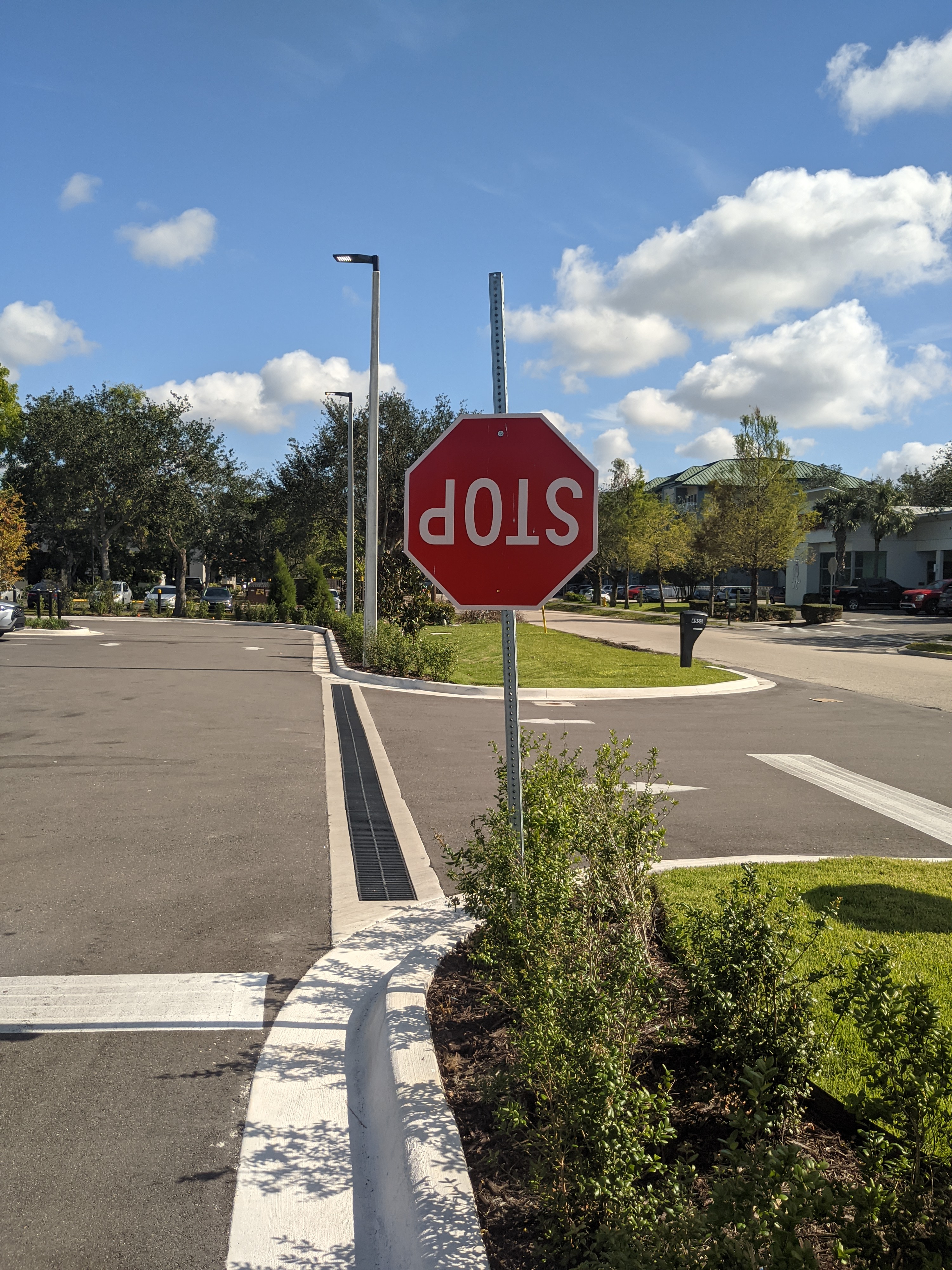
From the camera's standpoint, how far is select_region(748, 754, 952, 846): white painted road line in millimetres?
7590

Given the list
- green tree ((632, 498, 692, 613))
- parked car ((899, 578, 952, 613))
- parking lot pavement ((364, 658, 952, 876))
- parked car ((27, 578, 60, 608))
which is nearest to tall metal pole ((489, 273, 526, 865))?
parking lot pavement ((364, 658, 952, 876))

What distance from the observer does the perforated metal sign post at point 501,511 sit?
3723 millimetres

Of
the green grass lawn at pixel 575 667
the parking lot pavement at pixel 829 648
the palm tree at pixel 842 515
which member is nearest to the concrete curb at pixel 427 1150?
the green grass lawn at pixel 575 667

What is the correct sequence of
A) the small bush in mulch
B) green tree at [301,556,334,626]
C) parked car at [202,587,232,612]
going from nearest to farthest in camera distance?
the small bush in mulch < green tree at [301,556,334,626] < parked car at [202,587,232,612]

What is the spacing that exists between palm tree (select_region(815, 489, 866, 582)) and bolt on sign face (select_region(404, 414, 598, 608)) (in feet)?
199

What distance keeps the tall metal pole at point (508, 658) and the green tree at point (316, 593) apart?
34311 millimetres

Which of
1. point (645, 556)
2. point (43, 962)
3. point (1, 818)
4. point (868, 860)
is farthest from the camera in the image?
point (645, 556)

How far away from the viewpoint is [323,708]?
46.4 feet

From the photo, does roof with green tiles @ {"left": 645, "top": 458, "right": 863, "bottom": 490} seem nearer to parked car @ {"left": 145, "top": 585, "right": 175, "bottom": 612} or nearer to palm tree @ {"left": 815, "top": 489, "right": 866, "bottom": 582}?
palm tree @ {"left": 815, "top": 489, "right": 866, "bottom": 582}

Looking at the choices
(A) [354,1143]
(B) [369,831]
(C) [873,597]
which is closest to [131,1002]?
(A) [354,1143]

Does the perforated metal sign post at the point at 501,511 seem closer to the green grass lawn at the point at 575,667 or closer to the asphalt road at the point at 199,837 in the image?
the asphalt road at the point at 199,837

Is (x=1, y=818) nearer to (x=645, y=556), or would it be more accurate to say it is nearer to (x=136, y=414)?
(x=136, y=414)

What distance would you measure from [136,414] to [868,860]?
50.1 meters

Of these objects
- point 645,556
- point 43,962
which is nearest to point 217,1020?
point 43,962
